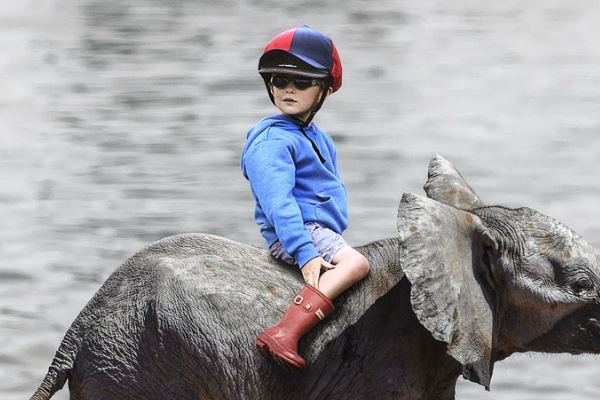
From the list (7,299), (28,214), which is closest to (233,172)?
(28,214)

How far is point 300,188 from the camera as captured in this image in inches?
226

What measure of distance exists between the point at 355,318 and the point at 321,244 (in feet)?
0.85

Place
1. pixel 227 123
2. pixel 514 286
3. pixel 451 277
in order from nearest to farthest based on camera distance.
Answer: pixel 451 277, pixel 514 286, pixel 227 123

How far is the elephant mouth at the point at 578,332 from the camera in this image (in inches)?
224

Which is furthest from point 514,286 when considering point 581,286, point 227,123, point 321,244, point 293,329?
point 227,123

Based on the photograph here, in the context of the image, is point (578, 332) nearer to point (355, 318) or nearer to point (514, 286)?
point (514, 286)

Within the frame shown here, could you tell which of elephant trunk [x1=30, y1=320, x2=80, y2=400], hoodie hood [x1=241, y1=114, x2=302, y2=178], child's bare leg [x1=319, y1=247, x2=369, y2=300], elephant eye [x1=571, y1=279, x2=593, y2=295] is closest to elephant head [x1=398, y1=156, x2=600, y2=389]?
elephant eye [x1=571, y1=279, x2=593, y2=295]

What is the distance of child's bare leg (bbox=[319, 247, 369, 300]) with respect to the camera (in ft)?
18.3

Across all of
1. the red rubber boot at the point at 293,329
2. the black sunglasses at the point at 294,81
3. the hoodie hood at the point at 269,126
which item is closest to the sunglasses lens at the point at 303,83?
the black sunglasses at the point at 294,81

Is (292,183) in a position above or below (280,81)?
below

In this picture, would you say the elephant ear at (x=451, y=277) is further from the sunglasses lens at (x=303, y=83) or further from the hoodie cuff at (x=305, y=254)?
the sunglasses lens at (x=303, y=83)

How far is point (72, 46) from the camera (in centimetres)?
2059

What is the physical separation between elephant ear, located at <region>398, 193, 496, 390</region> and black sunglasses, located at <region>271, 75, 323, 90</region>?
603 millimetres

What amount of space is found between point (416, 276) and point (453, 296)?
16 centimetres
